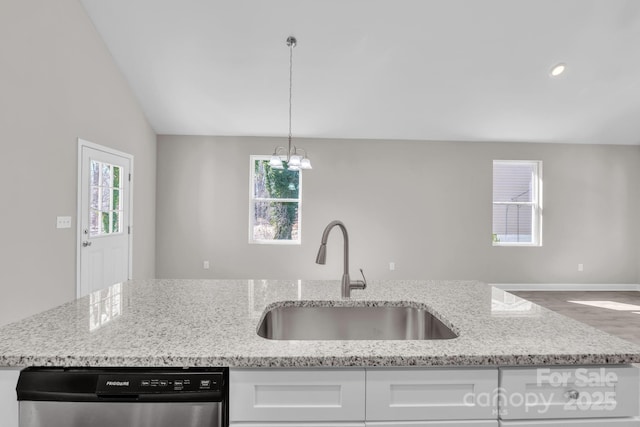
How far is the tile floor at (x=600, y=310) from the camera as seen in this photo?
12.3 ft

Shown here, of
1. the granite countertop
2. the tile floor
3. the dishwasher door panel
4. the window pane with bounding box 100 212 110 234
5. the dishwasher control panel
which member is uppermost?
the window pane with bounding box 100 212 110 234

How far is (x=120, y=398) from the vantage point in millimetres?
825

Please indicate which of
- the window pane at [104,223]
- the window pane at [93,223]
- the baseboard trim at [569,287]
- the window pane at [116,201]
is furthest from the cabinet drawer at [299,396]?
the baseboard trim at [569,287]

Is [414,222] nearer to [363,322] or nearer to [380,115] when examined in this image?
[380,115]

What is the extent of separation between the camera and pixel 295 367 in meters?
0.85

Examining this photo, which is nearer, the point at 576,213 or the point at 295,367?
the point at 295,367

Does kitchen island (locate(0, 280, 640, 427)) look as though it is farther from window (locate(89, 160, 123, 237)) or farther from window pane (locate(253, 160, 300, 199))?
window pane (locate(253, 160, 300, 199))

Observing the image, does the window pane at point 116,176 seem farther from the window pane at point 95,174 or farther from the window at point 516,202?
the window at point 516,202

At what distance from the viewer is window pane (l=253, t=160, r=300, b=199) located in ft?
17.9

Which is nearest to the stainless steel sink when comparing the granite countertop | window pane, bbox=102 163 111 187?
the granite countertop

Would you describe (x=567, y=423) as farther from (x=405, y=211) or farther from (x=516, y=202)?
(x=516, y=202)

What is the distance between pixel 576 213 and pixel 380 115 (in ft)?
11.1

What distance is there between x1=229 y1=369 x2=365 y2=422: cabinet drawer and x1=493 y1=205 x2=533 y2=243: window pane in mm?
5359

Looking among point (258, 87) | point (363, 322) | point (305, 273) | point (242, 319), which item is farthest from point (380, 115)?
point (242, 319)
